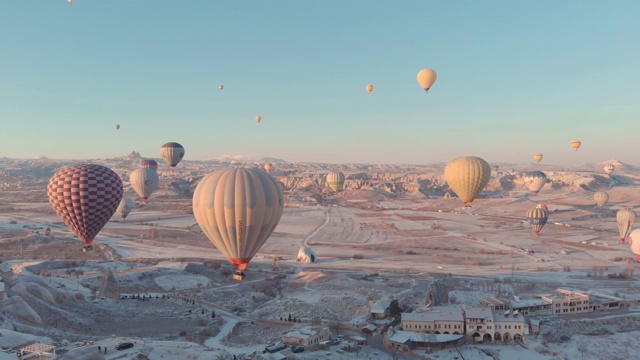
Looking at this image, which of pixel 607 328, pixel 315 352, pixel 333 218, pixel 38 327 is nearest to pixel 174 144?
pixel 333 218

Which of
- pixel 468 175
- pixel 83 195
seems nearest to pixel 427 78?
pixel 468 175

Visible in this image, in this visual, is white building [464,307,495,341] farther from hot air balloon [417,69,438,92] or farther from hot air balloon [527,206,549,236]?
hot air balloon [527,206,549,236]

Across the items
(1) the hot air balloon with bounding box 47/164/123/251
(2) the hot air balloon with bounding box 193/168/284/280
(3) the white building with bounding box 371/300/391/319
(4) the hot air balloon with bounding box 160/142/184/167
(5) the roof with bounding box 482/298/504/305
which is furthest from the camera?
(4) the hot air balloon with bounding box 160/142/184/167

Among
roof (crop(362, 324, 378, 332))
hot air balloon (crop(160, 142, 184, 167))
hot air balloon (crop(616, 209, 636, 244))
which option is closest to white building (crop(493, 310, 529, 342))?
roof (crop(362, 324, 378, 332))

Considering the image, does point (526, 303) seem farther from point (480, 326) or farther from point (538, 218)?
point (538, 218)

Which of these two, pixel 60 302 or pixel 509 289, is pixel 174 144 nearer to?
pixel 60 302

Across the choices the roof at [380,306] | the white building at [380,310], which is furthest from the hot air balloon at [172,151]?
the white building at [380,310]
